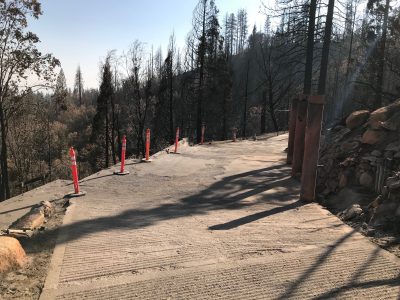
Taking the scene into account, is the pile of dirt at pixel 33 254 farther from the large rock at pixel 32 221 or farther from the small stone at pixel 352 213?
the small stone at pixel 352 213

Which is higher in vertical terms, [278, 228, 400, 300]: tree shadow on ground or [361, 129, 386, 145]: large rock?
[361, 129, 386, 145]: large rock

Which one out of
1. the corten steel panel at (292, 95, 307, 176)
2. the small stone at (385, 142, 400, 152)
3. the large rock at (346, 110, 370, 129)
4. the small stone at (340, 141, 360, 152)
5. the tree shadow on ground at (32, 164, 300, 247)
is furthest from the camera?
the large rock at (346, 110, 370, 129)

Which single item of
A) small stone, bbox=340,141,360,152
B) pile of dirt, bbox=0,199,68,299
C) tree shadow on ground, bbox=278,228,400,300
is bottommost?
pile of dirt, bbox=0,199,68,299

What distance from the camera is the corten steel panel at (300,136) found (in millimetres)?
9328

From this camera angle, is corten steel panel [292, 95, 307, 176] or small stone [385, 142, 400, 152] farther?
corten steel panel [292, 95, 307, 176]

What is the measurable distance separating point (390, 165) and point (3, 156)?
24.1 metres

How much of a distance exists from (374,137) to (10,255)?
24.1 ft

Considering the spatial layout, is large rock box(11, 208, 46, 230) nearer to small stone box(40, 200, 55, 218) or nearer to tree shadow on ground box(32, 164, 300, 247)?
small stone box(40, 200, 55, 218)

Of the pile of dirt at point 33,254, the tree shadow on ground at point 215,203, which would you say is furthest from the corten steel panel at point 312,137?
the pile of dirt at point 33,254

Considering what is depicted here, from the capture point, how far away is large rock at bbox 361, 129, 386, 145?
26.6 ft

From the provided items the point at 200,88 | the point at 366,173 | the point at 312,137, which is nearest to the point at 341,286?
the point at 312,137

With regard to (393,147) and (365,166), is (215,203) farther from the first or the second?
(393,147)

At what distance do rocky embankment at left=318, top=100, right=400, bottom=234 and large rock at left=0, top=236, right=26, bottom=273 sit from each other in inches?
176

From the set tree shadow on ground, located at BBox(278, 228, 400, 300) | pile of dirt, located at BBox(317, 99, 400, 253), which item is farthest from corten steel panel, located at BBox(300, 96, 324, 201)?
tree shadow on ground, located at BBox(278, 228, 400, 300)
